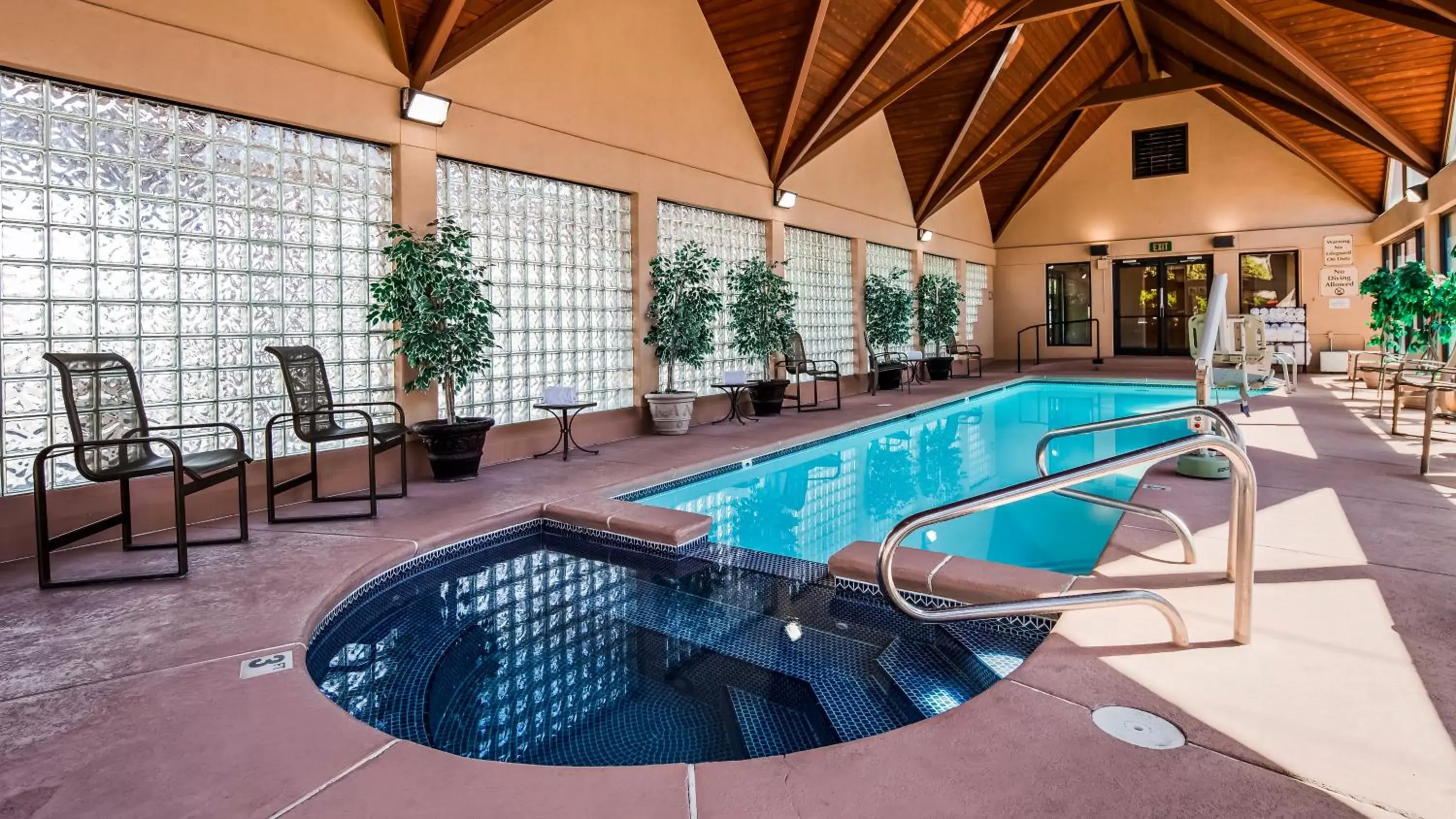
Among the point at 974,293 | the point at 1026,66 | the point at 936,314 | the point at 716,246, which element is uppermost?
the point at 1026,66

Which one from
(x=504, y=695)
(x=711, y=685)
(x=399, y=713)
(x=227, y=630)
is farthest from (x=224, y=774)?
(x=711, y=685)

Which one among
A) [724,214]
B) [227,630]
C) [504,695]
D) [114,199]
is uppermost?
[724,214]

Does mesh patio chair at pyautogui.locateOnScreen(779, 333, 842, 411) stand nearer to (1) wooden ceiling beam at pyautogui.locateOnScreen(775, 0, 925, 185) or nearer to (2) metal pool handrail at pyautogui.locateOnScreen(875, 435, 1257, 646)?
(1) wooden ceiling beam at pyautogui.locateOnScreen(775, 0, 925, 185)

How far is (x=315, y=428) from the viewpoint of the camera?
4602 mm

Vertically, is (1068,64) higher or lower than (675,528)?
higher

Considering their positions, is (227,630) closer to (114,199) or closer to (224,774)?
(224,774)

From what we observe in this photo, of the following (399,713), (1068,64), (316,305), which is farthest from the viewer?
(1068,64)

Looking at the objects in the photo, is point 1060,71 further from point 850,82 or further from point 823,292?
point 823,292

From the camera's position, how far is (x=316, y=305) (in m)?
5.29

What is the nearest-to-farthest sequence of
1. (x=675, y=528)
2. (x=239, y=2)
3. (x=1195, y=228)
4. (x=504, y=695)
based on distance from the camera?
1. (x=504, y=695)
2. (x=675, y=528)
3. (x=239, y=2)
4. (x=1195, y=228)

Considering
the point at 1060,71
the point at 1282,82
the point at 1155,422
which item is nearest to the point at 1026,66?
the point at 1060,71

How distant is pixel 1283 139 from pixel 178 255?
16572mm

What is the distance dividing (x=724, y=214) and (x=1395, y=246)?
487 inches

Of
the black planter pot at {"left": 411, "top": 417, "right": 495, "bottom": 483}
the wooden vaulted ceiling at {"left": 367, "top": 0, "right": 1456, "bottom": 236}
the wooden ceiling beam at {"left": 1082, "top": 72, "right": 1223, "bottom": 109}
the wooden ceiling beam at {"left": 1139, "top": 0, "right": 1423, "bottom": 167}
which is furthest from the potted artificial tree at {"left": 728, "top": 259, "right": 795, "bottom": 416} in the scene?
the wooden ceiling beam at {"left": 1082, "top": 72, "right": 1223, "bottom": 109}
